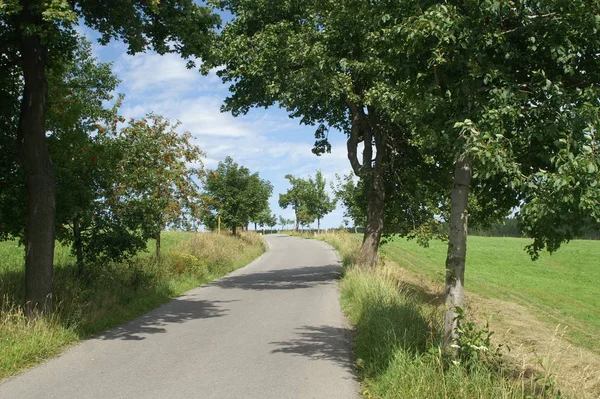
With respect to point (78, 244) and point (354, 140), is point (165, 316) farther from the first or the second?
point (354, 140)

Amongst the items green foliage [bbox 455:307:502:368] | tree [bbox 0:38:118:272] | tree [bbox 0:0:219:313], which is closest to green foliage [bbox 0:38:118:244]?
tree [bbox 0:38:118:272]

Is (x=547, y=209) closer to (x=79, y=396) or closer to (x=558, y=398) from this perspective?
(x=558, y=398)

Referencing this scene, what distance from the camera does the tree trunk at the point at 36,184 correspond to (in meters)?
7.76

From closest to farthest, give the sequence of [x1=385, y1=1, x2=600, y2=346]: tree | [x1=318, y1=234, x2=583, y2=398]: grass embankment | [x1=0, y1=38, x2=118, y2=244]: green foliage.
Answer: [x1=385, y1=1, x2=600, y2=346]: tree → [x1=318, y1=234, x2=583, y2=398]: grass embankment → [x1=0, y1=38, x2=118, y2=244]: green foliage

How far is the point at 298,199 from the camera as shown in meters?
78.9

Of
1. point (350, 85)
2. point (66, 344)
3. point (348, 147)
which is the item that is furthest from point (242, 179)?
point (66, 344)

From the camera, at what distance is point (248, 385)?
564 cm

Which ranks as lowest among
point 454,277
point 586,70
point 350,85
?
point 454,277

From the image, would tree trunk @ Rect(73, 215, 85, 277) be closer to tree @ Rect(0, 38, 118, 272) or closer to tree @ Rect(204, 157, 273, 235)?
tree @ Rect(0, 38, 118, 272)

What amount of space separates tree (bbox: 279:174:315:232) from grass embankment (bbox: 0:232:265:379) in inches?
2170

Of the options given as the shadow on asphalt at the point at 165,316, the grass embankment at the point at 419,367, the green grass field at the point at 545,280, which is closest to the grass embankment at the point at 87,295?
the shadow on asphalt at the point at 165,316

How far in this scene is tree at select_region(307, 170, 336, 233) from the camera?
73688 millimetres

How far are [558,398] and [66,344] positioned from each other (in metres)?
6.49

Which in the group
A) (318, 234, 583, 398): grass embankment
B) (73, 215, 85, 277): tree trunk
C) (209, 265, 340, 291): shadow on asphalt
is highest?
(73, 215, 85, 277): tree trunk
